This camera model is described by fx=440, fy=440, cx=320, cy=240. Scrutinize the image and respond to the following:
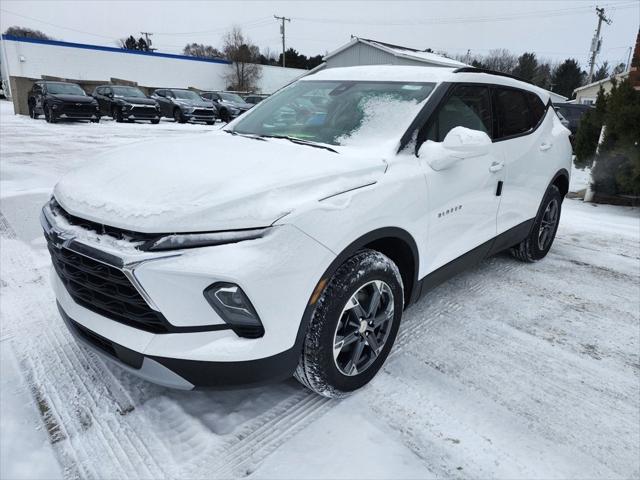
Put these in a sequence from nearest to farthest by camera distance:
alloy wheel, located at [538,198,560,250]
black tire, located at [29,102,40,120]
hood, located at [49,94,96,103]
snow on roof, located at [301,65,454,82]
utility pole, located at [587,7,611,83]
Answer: snow on roof, located at [301,65,454,82], alloy wheel, located at [538,198,560,250], hood, located at [49,94,96,103], black tire, located at [29,102,40,120], utility pole, located at [587,7,611,83]

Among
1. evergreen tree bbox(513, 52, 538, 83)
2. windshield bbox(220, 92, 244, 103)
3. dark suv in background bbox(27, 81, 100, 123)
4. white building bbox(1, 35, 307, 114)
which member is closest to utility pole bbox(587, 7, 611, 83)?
evergreen tree bbox(513, 52, 538, 83)

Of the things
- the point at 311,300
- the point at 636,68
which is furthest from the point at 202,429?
the point at 636,68

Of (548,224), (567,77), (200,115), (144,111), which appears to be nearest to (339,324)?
(548,224)

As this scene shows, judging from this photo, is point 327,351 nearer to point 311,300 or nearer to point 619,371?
point 311,300

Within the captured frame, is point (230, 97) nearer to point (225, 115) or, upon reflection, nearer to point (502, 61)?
point (225, 115)

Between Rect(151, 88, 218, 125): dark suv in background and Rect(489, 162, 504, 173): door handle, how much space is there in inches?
716

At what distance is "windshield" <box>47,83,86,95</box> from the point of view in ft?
55.5

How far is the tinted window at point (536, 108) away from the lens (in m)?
3.94

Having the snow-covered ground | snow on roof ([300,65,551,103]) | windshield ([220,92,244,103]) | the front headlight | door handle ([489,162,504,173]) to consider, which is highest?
windshield ([220,92,244,103])

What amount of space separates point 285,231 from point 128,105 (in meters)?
19.1

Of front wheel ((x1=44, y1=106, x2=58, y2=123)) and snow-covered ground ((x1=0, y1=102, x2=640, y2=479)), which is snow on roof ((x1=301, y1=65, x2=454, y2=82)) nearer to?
snow-covered ground ((x1=0, y1=102, x2=640, y2=479))

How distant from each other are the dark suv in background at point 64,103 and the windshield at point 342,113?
16529mm

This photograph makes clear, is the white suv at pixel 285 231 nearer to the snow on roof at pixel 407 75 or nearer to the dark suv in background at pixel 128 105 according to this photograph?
the snow on roof at pixel 407 75

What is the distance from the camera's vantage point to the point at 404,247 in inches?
99.3
